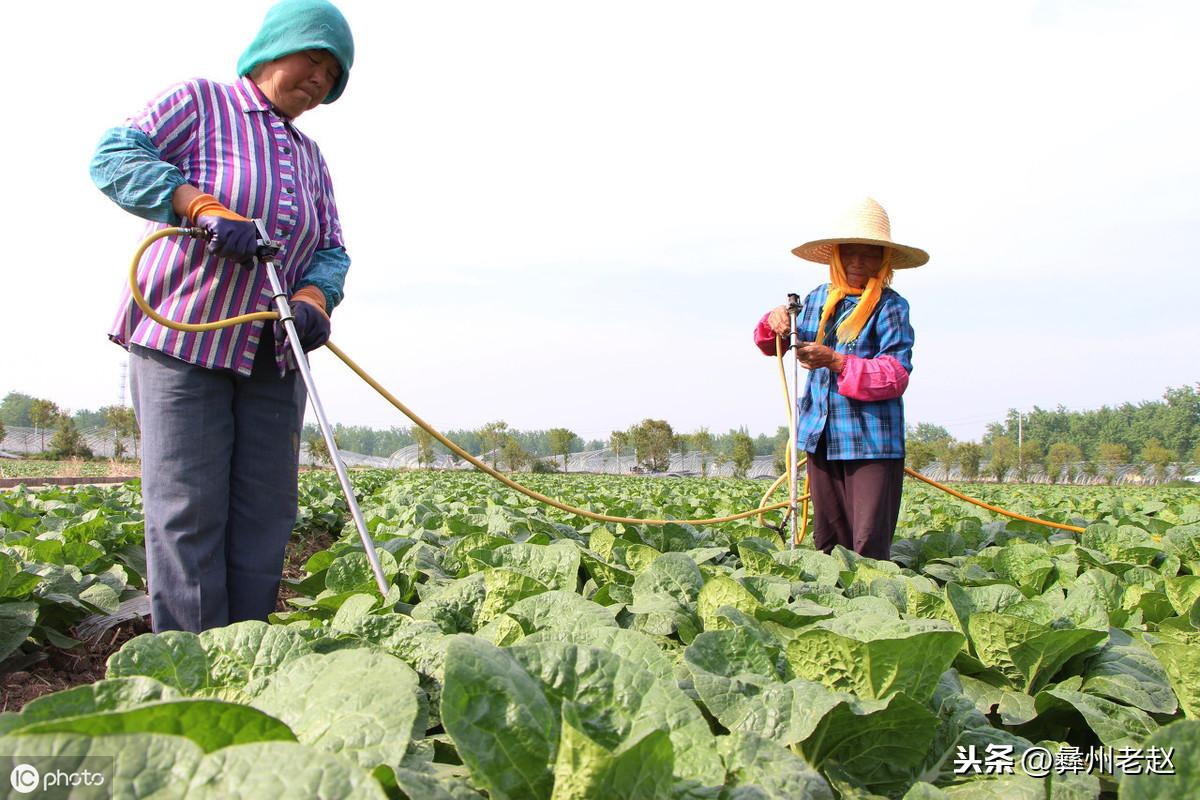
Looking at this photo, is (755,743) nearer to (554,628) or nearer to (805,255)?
(554,628)

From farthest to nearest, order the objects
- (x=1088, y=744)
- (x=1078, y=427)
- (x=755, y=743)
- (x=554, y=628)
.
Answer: (x=1078, y=427) < (x=1088, y=744) < (x=554, y=628) < (x=755, y=743)

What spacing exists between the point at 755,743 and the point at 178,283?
7.56 ft

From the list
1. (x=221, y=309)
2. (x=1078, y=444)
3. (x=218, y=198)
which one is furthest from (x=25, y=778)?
(x=1078, y=444)

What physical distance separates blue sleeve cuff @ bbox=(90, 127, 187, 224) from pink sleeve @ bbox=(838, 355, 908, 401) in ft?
8.91

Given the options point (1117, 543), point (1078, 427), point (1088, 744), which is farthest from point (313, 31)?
point (1078, 427)

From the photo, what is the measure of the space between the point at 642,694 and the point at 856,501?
2.79 metres

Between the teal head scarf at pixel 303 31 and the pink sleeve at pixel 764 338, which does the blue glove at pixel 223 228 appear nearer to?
the teal head scarf at pixel 303 31

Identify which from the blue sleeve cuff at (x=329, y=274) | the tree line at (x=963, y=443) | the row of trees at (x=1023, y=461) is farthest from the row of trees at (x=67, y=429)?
the row of trees at (x=1023, y=461)

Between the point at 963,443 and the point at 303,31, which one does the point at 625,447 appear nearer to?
the point at 963,443

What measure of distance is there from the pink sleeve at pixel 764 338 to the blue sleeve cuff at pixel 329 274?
7.03ft

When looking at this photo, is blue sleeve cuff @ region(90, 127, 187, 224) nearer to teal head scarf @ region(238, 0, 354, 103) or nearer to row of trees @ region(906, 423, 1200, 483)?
teal head scarf @ region(238, 0, 354, 103)

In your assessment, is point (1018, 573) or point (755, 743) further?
point (1018, 573)

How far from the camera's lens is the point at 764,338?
4.16 meters

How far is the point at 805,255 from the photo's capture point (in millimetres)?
4176
